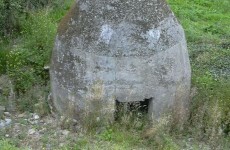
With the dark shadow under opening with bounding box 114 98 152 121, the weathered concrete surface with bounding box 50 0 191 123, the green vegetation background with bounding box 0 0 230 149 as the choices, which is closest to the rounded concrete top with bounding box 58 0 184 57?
the weathered concrete surface with bounding box 50 0 191 123

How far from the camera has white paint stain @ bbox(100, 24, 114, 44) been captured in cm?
673

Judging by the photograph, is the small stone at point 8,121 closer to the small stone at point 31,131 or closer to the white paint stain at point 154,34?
the small stone at point 31,131

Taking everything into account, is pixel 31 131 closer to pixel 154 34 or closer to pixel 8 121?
pixel 8 121

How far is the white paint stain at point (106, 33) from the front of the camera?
6.73 meters

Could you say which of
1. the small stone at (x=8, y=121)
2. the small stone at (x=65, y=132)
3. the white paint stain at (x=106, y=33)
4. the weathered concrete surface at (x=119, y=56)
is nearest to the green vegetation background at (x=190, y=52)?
the small stone at (x=8, y=121)

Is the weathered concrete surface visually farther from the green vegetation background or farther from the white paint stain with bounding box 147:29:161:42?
the green vegetation background

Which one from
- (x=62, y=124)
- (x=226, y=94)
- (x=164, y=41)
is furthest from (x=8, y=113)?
(x=226, y=94)

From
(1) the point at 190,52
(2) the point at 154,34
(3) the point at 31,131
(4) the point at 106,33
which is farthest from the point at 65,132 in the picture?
(1) the point at 190,52

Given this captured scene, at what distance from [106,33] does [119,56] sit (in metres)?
0.37

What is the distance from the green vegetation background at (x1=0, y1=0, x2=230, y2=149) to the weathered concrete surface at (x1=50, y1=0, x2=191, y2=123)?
63cm

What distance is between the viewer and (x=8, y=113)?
7.71 metres

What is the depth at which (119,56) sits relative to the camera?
671cm

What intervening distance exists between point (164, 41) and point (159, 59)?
0.27 metres

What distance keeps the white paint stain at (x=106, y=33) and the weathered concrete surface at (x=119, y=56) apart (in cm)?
1
